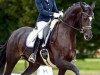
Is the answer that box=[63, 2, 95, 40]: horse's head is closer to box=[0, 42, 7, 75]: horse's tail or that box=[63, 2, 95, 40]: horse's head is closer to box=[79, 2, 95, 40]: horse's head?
box=[79, 2, 95, 40]: horse's head

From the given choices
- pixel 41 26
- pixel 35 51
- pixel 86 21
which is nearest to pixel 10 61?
pixel 35 51

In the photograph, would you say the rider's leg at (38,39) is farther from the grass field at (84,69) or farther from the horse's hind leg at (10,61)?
the grass field at (84,69)

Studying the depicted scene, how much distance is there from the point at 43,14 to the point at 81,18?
1188mm

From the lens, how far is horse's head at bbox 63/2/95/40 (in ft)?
38.2

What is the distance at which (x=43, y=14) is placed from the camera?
12641mm

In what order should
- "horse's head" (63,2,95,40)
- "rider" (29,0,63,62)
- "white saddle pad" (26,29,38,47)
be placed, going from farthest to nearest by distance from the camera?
"white saddle pad" (26,29,38,47) < "rider" (29,0,63,62) < "horse's head" (63,2,95,40)

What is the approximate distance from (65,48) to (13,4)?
1381 cm

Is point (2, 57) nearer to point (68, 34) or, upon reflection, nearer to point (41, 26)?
point (41, 26)

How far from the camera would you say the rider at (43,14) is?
12.5 m

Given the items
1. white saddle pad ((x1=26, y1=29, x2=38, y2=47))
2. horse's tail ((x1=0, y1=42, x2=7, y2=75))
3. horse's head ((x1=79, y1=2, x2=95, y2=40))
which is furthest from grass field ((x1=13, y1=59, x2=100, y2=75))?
horse's head ((x1=79, y1=2, x2=95, y2=40))

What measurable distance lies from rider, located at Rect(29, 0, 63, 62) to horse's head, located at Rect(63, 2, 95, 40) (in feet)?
1.05

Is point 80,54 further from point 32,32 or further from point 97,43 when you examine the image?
point 32,32

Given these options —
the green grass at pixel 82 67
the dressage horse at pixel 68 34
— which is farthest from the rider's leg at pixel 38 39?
the green grass at pixel 82 67

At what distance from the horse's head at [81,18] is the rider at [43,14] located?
321 mm
